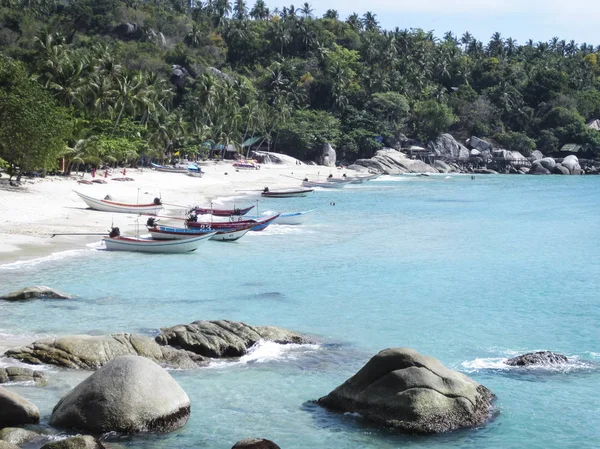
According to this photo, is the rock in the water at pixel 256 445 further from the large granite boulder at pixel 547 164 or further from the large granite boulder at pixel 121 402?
the large granite boulder at pixel 547 164

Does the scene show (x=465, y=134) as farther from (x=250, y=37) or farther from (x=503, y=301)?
(x=503, y=301)

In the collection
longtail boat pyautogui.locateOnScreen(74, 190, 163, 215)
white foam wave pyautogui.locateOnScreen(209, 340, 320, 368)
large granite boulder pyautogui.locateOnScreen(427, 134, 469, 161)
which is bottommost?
white foam wave pyautogui.locateOnScreen(209, 340, 320, 368)

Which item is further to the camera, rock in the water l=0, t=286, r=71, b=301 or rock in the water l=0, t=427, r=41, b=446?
rock in the water l=0, t=286, r=71, b=301

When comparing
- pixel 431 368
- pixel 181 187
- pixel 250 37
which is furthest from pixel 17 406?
pixel 250 37

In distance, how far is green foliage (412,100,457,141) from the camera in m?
117

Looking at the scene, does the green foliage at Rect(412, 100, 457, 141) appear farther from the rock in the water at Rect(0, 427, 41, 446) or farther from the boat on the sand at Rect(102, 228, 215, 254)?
the rock in the water at Rect(0, 427, 41, 446)

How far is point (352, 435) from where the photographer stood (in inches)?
508

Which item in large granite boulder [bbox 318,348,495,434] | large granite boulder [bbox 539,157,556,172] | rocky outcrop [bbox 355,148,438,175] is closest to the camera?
large granite boulder [bbox 318,348,495,434]

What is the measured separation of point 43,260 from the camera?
27.9m

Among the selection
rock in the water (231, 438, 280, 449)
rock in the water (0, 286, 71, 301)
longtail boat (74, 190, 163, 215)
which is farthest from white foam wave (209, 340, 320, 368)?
longtail boat (74, 190, 163, 215)

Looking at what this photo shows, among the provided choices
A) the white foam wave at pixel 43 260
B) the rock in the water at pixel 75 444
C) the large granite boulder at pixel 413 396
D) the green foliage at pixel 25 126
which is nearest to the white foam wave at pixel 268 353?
the large granite boulder at pixel 413 396

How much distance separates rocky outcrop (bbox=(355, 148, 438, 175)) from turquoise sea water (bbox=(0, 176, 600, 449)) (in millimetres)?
60877

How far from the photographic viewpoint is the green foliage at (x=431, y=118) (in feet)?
384

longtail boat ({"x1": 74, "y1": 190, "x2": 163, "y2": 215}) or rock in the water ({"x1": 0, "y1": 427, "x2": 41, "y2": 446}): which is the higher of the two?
longtail boat ({"x1": 74, "y1": 190, "x2": 163, "y2": 215})
